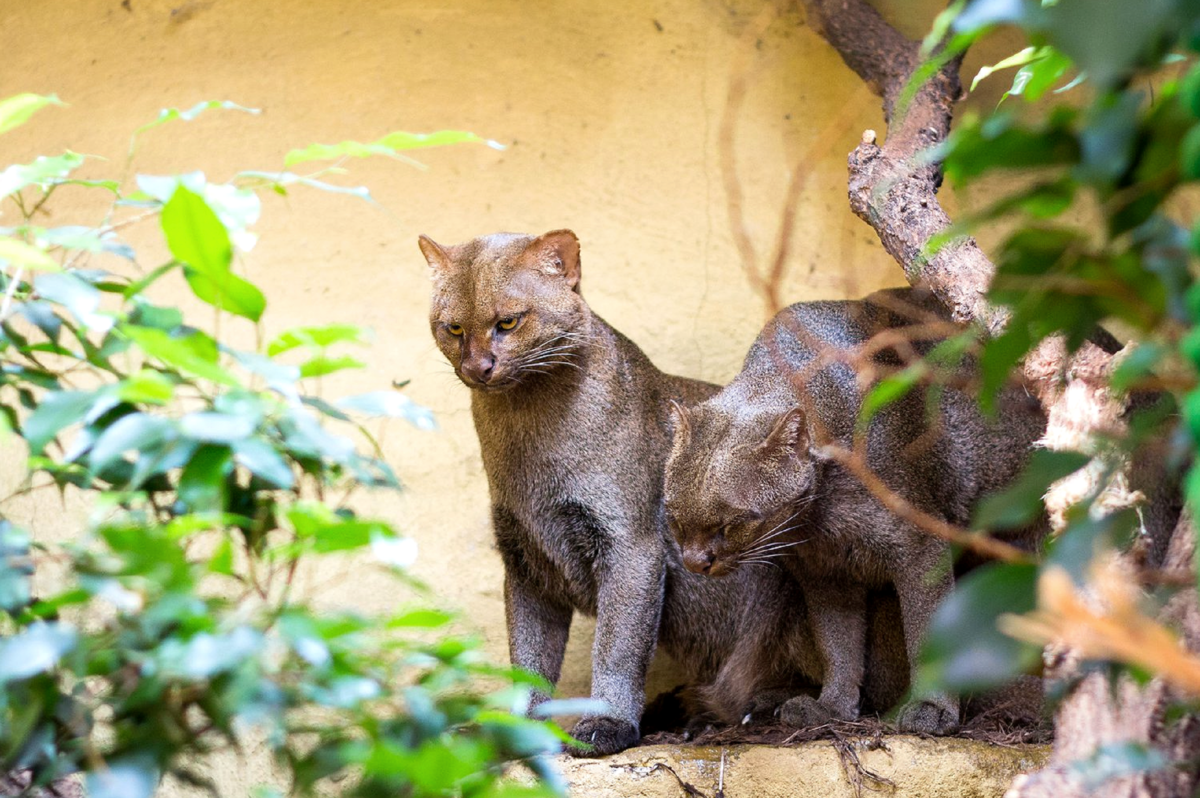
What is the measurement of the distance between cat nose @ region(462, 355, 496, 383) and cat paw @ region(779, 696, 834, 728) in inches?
45.1

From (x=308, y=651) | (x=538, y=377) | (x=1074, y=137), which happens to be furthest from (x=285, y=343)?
(x=538, y=377)

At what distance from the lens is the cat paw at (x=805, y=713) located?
3078 mm

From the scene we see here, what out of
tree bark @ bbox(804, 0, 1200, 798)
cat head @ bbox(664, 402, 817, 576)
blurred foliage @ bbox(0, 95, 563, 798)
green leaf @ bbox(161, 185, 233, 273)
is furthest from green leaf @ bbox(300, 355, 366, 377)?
cat head @ bbox(664, 402, 817, 576)

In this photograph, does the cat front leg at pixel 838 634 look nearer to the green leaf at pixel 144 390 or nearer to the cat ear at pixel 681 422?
the cat ear at pixel 681 422

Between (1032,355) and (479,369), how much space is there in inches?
50.4

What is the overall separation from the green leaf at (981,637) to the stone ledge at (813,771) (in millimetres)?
1836

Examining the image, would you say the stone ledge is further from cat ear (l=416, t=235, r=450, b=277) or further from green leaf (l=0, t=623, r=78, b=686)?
green leaf (l=0, t=623, r=78, b=686)

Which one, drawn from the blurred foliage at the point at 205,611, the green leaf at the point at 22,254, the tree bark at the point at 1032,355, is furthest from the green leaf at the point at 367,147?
the tree bark at the point at 1032,355

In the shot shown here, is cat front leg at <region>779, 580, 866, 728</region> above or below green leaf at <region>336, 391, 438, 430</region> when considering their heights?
below

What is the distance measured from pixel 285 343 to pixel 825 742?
5.84ft

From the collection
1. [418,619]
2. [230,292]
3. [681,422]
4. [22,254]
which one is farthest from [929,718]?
[22,254]

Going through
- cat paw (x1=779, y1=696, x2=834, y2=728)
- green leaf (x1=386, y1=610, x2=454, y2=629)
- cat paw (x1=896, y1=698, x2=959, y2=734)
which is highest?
green leaf (x1=386, y1=610, x2=454, y2=629)

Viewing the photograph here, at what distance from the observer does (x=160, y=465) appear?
132 centimetres

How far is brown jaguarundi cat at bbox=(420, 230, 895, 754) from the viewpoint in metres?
3.10
